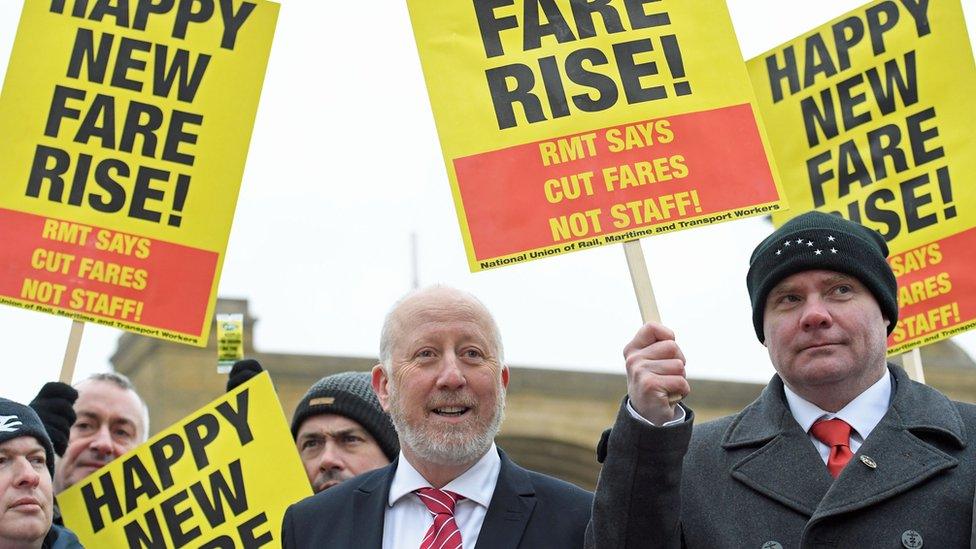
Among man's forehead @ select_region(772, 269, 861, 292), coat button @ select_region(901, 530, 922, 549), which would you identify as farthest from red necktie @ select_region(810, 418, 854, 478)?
man's forehead @ select_region(772, 269, 861, 292)

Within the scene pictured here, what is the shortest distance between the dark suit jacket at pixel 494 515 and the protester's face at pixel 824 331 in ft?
2.22

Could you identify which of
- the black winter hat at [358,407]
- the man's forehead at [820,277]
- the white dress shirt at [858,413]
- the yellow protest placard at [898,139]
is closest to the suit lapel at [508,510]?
the white dress shirt at [858,413]

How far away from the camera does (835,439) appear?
3.71 metres

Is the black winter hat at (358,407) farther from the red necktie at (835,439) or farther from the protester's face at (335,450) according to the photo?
the red necktie at (835,439)

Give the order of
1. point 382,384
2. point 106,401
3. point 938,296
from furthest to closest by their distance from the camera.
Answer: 1. point 106,401
2. point 938,296
3. point 382,384

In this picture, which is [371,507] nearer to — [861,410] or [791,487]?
[791,487]

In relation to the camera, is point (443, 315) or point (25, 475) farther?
point (25, 475)

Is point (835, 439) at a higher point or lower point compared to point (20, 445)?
lower

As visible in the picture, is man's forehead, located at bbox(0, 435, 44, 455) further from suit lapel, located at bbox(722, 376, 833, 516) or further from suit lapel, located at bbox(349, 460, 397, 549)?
suit lapel, located at bbox(722, 376, 833, 516)

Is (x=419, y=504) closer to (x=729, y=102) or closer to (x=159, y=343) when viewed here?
(x=729, y=102)

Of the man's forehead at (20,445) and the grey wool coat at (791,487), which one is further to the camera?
the man's forehead at (20,445)

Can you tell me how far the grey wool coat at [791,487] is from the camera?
11.3 ft

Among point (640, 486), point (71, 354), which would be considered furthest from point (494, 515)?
point (71, 354)

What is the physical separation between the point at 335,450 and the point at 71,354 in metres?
1.01
